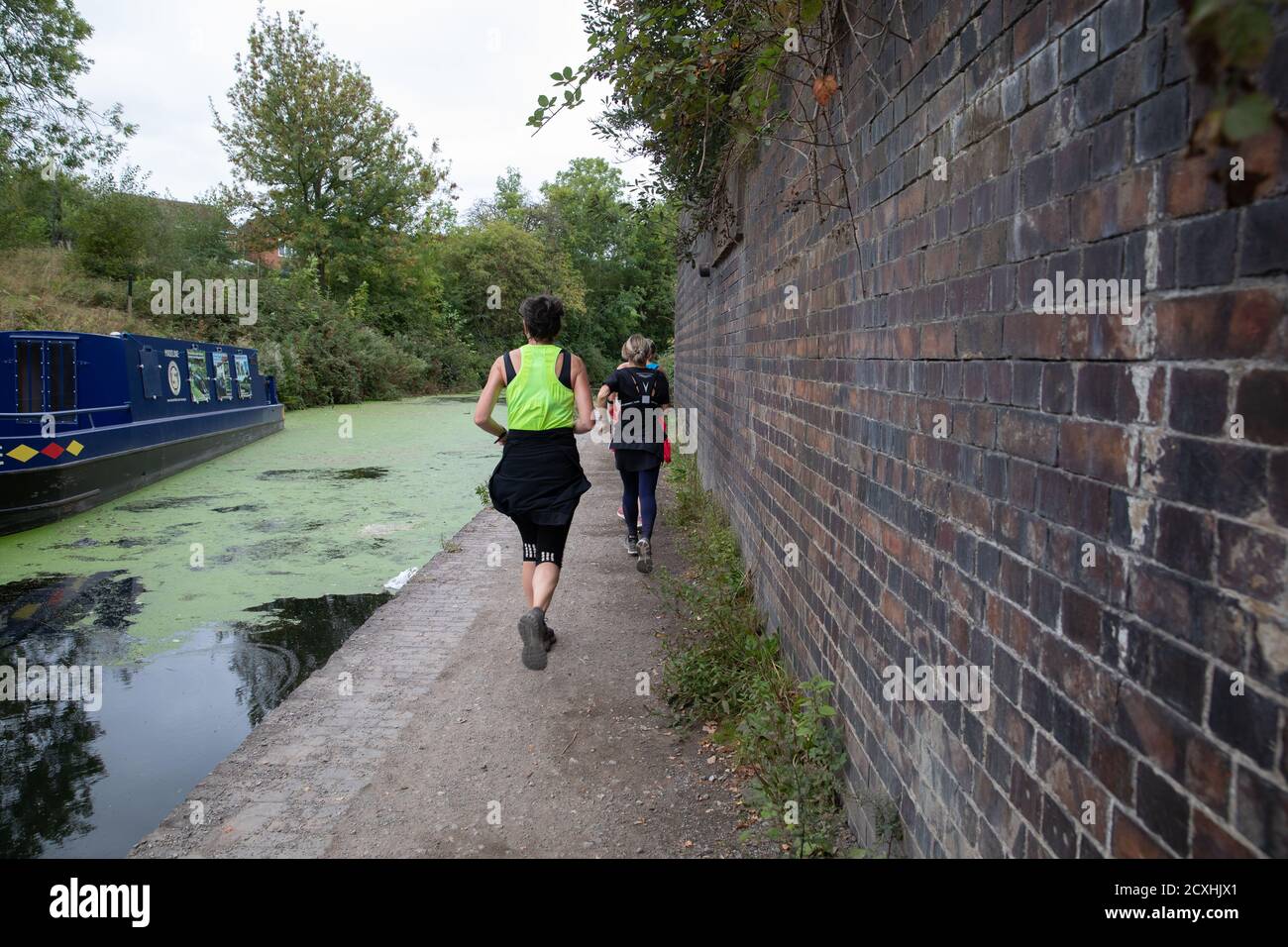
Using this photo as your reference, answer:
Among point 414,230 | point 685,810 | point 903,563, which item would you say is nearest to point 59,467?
point 685,810

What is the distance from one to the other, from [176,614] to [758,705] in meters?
4.50

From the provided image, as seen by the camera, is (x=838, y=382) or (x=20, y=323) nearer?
(x=838, y=382)

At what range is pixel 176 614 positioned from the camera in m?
6.15

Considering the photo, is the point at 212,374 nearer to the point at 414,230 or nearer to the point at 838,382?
the point at 838,382

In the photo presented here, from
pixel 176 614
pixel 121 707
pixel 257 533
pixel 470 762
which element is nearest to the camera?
pixel 470 762

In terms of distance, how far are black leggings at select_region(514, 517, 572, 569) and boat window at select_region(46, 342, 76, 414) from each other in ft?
24.9

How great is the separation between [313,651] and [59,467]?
555 centimetres

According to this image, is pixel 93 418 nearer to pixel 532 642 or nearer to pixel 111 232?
pixel 532 642

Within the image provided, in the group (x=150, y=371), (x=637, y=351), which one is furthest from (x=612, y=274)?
A: (x=637, y=351)

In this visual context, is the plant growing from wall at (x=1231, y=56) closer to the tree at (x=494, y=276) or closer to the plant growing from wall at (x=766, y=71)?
the plant growing from wall at (x=766, y=71)

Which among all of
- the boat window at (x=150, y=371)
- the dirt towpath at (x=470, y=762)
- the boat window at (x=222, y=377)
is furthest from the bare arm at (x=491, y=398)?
the boat window at (x=222, y=377)

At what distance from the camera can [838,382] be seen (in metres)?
3.33

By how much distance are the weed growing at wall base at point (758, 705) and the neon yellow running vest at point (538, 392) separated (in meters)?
1.42

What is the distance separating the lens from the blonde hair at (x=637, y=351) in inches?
277
